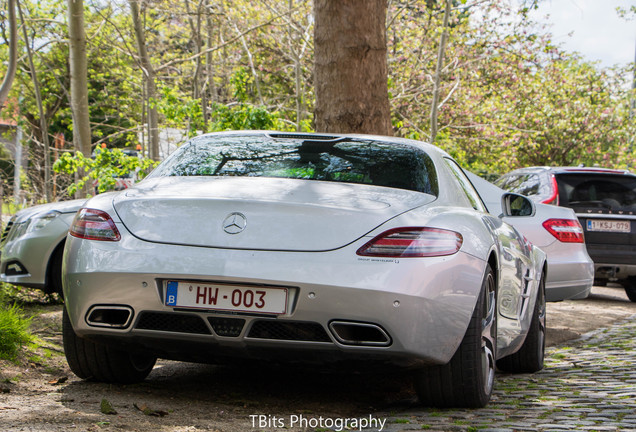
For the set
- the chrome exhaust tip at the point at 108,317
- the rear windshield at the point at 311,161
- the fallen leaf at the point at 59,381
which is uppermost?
the rear windshield at the point at 311,161

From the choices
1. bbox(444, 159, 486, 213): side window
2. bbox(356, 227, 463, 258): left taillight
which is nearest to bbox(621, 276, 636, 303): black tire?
bbox(444, 159, 486, 213): side window

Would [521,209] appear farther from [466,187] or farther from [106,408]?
[106,408]

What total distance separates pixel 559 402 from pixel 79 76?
1143 centimetres

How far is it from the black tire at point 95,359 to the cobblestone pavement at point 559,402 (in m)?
1.42

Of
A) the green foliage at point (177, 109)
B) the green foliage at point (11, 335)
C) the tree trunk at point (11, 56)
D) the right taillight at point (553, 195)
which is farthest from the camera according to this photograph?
the green foliage at point (177, 109)

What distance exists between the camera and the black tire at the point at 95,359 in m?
4.69

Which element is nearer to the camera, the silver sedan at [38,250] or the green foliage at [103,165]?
the silver sedan at [38,250]

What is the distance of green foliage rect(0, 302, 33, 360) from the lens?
5410 millimetres

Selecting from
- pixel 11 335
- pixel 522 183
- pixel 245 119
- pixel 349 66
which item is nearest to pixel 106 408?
pixel 11 335

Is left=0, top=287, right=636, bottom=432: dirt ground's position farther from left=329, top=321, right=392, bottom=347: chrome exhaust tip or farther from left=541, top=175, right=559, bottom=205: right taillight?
Answer: left=541, top=175, right=559, bottom=205: right taillight

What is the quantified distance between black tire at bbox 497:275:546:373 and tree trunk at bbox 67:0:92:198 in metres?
9.28

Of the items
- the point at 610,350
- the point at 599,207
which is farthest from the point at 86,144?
the point at 610,350

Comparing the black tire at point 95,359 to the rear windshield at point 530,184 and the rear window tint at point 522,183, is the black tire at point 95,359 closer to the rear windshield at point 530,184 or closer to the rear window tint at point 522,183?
the rear windshield at point 530,184

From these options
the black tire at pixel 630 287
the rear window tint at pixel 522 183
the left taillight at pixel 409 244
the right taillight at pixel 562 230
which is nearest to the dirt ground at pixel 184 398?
the left taillight at pixel 409 244
